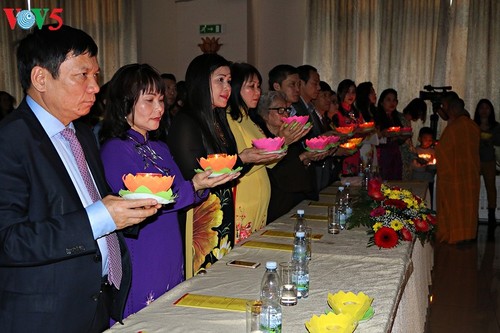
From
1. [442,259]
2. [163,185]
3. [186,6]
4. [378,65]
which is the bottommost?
[442,259]

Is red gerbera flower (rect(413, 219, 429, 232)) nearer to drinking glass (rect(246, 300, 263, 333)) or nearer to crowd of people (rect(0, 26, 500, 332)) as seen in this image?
crowd of people (rect(0, 26, 500, 332))

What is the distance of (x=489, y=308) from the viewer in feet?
14.3

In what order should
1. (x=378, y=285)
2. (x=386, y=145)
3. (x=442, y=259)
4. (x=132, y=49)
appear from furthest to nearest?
(x=132, y=49)
(x=386, y=145)
(x=442, y=259)
(x=378, y=285)

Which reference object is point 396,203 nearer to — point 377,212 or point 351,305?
point 377,212

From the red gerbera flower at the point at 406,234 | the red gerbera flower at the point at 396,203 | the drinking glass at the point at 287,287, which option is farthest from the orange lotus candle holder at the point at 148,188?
the red gerbera flower at the point at 396,203

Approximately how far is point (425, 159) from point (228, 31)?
271cm

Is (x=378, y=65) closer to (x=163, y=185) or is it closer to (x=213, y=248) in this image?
(x=213, y=248)

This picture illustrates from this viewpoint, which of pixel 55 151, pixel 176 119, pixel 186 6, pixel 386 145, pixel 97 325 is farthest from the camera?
pixel 186 6

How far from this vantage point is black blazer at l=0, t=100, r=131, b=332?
5.14 ft

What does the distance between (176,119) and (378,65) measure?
18.6ft

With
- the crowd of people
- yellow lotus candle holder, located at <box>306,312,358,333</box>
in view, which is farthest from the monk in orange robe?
yellow lotus candle holder, located at <box>306,312,358,333</box>

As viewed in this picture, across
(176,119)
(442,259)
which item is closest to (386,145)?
(442,259)

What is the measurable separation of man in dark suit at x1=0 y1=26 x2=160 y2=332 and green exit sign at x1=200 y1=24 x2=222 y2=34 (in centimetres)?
573

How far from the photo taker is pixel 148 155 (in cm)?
236
